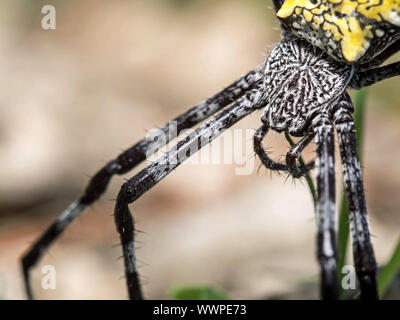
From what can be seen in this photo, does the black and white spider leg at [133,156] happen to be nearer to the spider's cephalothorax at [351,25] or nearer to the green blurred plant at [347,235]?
the spider's cephalothorax at [351,25]

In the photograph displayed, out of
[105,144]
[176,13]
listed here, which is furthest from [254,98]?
[176,13]

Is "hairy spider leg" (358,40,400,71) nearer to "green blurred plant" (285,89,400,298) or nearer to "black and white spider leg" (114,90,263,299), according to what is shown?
"green blurred plant" (285,89,400,298)

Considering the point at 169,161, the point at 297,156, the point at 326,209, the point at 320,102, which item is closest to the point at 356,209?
Answer: the point at 326,209

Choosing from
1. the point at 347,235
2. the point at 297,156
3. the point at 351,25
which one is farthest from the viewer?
the point at 347,235

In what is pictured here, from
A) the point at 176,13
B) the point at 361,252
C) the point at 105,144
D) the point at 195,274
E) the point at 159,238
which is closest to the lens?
the point at 361,252

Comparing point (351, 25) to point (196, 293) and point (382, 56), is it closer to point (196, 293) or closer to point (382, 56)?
point (382, 56)

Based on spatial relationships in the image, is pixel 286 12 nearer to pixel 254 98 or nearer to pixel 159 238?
pixel 254 98

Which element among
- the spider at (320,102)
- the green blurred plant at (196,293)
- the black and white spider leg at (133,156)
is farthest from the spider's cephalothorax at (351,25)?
the green blurred plant at (196,293)
